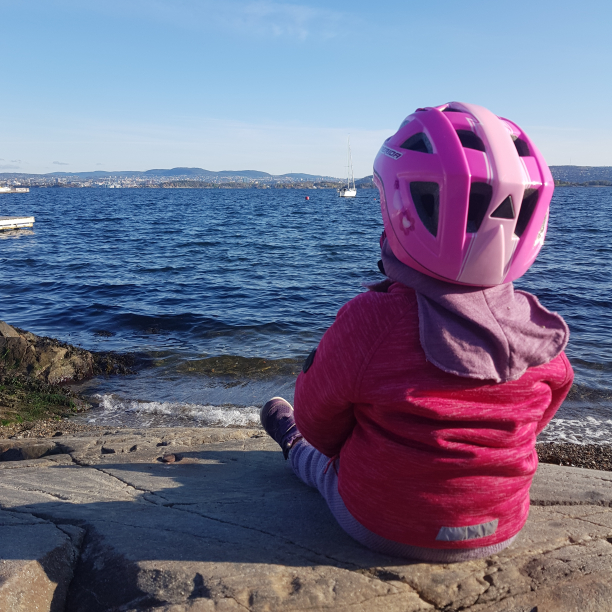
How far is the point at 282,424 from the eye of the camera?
3207 millimetres

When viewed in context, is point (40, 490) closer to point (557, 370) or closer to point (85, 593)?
point (85, 593)

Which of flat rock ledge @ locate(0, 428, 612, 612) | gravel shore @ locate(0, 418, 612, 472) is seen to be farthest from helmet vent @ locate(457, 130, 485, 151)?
gravel shore @ locate(0, 418, 612, 472)

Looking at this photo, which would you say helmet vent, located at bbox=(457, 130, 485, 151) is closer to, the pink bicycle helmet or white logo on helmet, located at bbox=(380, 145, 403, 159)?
the pink bicycle helmet

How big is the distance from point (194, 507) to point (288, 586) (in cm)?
92

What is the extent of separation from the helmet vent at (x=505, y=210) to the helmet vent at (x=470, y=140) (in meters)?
0.19

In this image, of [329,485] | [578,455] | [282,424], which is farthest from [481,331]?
[578,455]

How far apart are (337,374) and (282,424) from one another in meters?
1.49

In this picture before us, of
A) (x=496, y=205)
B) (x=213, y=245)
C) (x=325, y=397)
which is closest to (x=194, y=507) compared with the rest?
(x=325, y=397)

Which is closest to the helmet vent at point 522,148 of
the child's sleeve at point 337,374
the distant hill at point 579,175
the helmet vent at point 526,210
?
the helmet vent at point 526,210

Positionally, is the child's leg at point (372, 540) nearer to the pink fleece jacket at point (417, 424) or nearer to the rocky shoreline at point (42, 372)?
the pink fleece jacket at point (417, 424)

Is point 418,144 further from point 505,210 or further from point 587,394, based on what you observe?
point 587,394

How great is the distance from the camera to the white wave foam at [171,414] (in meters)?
6.76

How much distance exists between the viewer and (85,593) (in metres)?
2.07

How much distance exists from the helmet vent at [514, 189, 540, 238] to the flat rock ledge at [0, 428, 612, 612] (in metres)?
1.33
